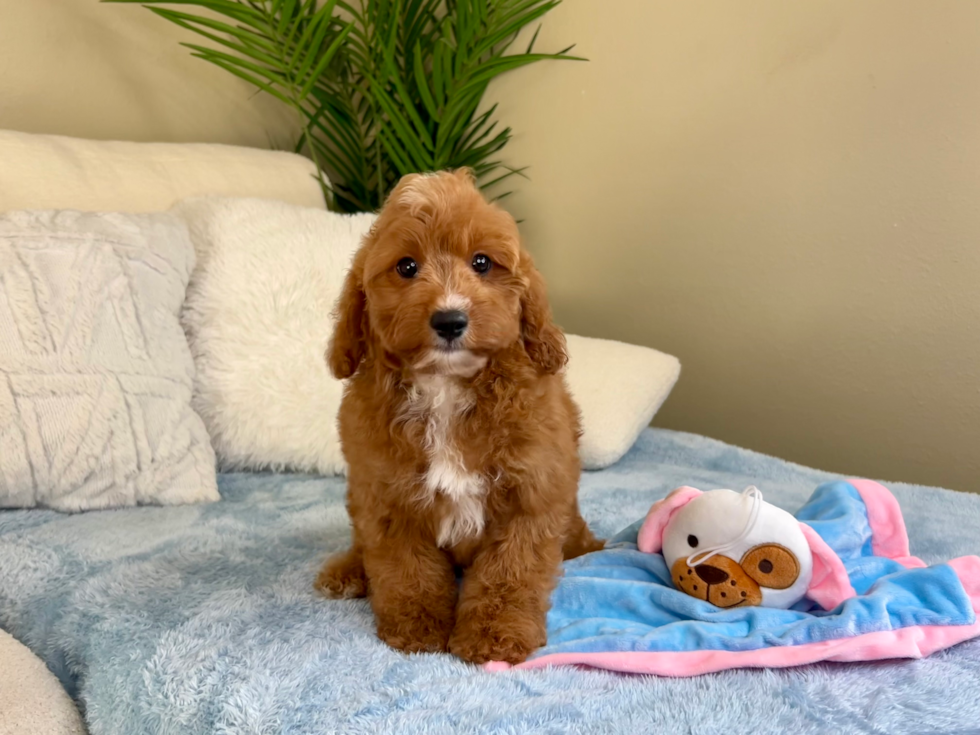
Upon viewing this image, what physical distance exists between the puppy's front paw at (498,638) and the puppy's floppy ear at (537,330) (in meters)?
0.57

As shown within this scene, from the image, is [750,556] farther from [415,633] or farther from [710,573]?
[415,633]

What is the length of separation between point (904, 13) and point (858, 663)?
2228 millimetres

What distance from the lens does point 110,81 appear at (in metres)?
3.35

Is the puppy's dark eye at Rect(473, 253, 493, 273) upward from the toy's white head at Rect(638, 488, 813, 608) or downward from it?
upward

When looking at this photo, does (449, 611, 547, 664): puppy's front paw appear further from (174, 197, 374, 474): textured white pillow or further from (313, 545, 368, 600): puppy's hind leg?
→ (174, 197, 374, 474): textured white pillow

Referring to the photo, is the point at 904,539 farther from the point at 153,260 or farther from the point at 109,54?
the point at 109,54

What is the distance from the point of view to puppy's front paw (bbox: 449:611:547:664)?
161 cm

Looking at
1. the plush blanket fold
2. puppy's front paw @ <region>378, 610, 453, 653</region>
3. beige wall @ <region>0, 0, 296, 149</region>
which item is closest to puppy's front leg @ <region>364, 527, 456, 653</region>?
puppy's front paw @ <region>378, 610, 453, 653</region>

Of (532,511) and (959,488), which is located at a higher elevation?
(532,511)

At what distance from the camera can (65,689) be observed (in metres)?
1.70

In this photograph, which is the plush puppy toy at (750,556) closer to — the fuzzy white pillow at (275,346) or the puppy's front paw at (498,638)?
the puppy's front paw at (498,638)

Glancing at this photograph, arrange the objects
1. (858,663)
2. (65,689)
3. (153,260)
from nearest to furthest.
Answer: (858,663)
(65,689)
(153,260)

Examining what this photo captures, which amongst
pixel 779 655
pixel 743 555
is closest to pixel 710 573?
pixel 743 555

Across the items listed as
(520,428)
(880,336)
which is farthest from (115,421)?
(880,336)
